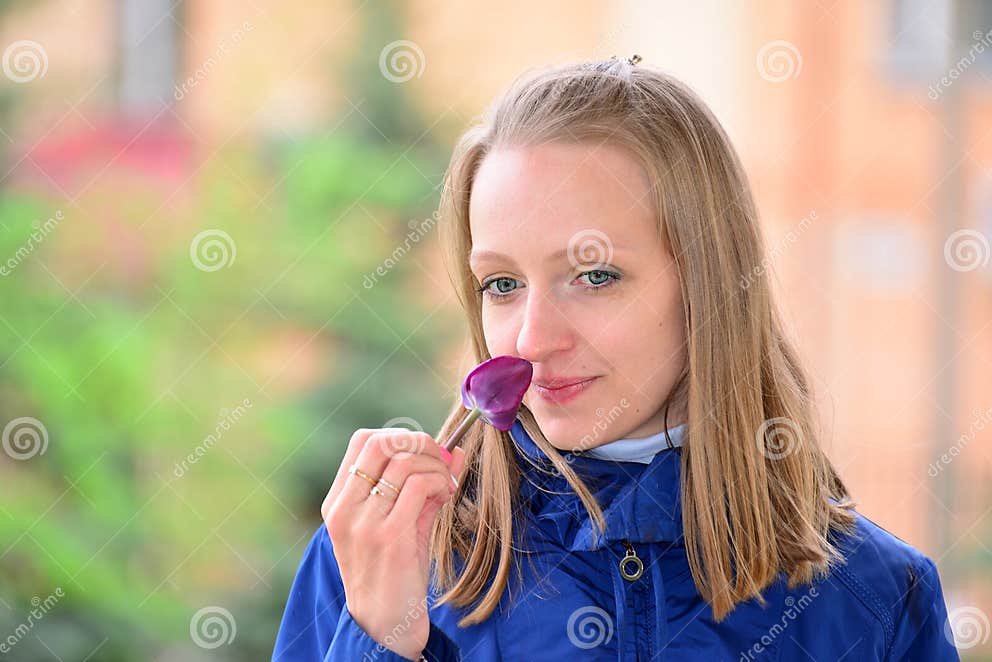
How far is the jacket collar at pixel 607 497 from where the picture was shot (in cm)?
147

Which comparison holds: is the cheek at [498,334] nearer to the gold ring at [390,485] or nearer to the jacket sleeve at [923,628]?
the gold ring at [390,485]

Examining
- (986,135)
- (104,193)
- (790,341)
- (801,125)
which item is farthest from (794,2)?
(790,341)

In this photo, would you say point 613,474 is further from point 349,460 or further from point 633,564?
point 349,460

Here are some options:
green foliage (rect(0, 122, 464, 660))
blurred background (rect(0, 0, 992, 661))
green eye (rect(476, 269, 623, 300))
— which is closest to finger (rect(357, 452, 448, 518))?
green eye (rect(476, 269, 623, 300))

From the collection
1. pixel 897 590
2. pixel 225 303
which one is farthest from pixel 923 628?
pixel 225 303

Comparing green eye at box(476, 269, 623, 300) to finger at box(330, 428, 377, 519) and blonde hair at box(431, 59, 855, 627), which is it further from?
finger at box(330, 428, 377, 519)

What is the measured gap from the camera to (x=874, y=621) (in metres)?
1.50

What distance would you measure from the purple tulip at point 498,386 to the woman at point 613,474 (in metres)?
0.03

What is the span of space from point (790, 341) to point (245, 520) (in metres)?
2.03

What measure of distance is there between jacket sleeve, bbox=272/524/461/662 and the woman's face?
33cm

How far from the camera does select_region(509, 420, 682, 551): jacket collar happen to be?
4.81 feet

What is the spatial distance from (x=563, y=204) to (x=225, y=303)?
7.17 ft

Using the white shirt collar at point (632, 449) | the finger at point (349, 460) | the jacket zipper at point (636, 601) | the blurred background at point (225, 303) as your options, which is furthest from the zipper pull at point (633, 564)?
the blurred background at point (225, 303)

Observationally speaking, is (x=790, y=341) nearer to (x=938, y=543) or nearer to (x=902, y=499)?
(x=938, y=543)
